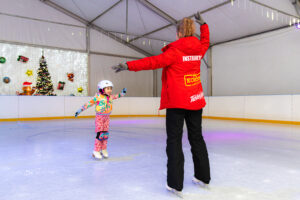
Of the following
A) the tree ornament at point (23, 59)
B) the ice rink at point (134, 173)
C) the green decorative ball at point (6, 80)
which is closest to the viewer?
the ice rink at point (134, 173)

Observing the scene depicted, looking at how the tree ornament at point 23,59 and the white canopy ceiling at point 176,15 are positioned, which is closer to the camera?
the white canopy ceiling at point 176,15

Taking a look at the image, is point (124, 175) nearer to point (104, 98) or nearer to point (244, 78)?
point (104, 98)

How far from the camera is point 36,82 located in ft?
34.4

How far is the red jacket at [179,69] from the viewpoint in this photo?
5.33 ft

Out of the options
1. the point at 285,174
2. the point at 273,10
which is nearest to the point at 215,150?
the point at 285,174

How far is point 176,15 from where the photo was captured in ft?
30.0

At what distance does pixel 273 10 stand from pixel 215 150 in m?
6.30

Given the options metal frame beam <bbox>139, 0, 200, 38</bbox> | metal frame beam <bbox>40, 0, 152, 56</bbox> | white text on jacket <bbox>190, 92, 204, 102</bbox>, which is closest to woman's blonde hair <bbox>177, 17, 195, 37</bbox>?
white text on jacket <bbox>190, 92, 204, 102</bbox>

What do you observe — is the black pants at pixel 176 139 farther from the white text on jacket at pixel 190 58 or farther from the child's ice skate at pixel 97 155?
the child's ice skate at pixel 97 155

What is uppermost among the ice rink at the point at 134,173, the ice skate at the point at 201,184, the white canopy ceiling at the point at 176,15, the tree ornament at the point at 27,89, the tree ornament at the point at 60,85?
the white canopy ceiling at the point at 176,15

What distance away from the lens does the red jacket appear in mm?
1624

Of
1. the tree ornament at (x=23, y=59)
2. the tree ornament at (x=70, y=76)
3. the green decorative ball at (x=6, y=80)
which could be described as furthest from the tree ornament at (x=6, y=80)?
the tree ornament at (x=70, y=76)

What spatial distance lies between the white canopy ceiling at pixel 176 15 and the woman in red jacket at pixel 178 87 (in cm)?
692

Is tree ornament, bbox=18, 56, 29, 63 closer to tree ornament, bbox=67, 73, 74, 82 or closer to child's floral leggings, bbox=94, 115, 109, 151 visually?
tree ornament, bbox=67, 73, 74, 82
